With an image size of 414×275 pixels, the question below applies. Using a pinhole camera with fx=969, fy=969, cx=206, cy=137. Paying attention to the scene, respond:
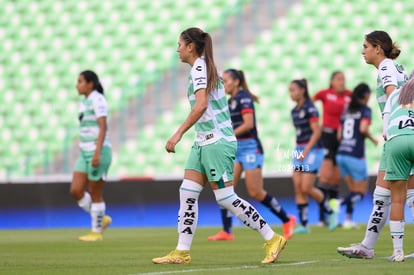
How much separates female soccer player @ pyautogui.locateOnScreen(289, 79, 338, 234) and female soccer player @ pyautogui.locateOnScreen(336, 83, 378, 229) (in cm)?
85

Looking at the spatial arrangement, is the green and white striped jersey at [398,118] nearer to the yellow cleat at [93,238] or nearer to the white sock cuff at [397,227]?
the white sock cuff at [397,227]

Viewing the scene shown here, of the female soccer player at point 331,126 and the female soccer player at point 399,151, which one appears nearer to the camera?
the female soccer player at point 399,151

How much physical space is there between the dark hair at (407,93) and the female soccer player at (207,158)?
1525mm

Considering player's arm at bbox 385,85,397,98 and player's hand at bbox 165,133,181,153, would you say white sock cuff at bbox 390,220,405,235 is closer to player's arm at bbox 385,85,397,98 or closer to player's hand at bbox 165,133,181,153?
player's arm at bbox 385,85,397,98

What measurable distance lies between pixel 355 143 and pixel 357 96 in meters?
0.81

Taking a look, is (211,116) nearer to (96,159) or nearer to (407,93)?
(407,93)

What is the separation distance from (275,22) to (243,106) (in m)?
10.9

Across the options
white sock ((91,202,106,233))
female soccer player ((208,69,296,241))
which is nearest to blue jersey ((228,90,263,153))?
female soccer player ((208,69,296,241))

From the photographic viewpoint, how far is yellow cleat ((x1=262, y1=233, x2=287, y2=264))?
26.8 ft

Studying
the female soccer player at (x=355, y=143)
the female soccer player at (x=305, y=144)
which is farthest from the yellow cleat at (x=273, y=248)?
the female soccer player at (x=355, y=143)

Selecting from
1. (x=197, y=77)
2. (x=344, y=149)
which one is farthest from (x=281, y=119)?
(x=197, y=77)

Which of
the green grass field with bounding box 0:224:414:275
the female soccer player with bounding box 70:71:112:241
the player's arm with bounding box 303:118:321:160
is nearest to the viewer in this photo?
the green grass field with bounding box 0:224:414:275

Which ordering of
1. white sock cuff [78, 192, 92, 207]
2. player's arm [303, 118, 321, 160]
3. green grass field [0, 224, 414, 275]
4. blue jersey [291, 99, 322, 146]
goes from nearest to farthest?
1. green grass field [0, 224, 414, 275]
2. white sock cuff [78, 192, 92, 207]
3. player's arm [303, 118, 321, 160]
4. blue jersey [291, 99, 322, 146]

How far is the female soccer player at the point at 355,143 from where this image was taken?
16.0m
